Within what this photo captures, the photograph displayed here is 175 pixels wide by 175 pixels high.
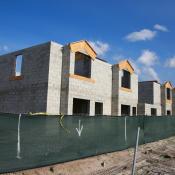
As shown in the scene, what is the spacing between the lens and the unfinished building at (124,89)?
71.5 ft

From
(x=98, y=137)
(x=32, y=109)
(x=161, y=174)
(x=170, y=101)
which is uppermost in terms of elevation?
(x=170, y=101)

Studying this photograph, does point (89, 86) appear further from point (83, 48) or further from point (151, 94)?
point (151, 94)

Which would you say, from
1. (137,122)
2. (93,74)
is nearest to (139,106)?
(93,74)

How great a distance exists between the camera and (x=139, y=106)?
26.2 metres

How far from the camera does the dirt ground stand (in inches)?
321

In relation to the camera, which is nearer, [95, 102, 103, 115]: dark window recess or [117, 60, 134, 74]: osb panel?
[95, 102, 103, 115]: dark window recess

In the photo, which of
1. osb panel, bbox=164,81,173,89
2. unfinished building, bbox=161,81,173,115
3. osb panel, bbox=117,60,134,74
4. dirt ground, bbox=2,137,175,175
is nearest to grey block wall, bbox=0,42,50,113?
dirt ground, bbox=2,137,175,175

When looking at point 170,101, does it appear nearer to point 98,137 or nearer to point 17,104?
point 17,104

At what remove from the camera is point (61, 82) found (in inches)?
659

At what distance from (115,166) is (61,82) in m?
8.28

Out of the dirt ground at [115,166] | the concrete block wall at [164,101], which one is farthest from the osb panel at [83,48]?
the concrete block wall at [164,101]

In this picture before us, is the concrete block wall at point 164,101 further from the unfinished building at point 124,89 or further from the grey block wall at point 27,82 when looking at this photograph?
the grey block wall at point 27,82

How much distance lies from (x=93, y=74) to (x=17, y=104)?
5.72 meters

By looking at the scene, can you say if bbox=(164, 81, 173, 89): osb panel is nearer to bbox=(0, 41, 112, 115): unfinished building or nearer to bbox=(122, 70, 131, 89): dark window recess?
bbox=(122, 70, 131, 89): dark window recess
